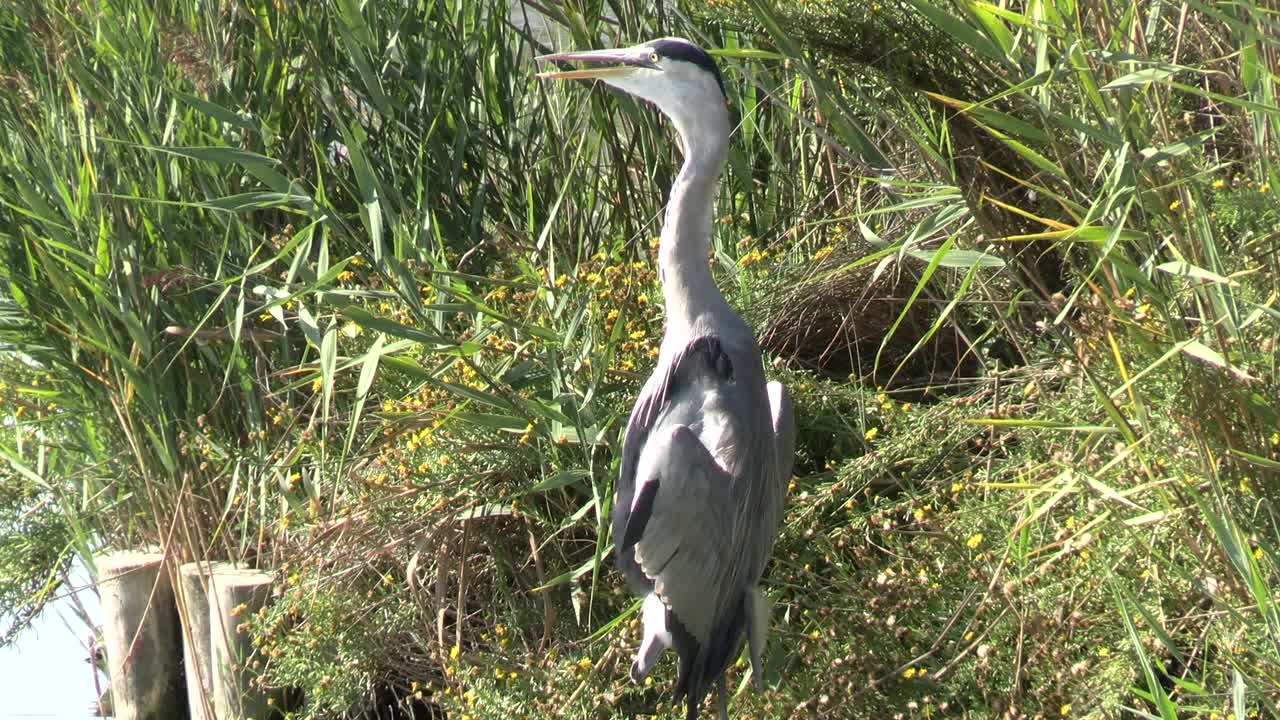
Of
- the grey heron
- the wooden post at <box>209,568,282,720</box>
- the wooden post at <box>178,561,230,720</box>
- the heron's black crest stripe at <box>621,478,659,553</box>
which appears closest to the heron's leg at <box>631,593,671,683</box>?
the grey heron

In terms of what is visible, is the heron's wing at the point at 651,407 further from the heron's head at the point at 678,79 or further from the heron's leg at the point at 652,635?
the heron's head at the point at 678,79

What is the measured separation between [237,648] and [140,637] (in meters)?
0.47

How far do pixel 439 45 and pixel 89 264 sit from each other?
0.92m

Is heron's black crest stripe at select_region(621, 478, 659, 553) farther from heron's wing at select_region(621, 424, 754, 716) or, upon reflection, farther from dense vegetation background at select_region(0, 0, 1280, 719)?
dense vegetation background at select_region(0, 0, 1280, 719)

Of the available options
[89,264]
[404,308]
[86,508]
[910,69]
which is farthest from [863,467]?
[86,508]

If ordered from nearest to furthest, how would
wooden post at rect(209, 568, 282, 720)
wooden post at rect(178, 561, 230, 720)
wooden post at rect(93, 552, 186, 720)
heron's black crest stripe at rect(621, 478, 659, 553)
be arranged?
heron's black crest stripe at rect(621, 478, 659, 553)
wooden post at rect(209, 568, 282, 720)
wooden post at rect(178, 561, 230, 720)
wooden post at rect(93, 552, 186, 720)

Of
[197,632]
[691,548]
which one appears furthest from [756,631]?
[197,632]

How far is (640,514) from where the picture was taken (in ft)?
6.43

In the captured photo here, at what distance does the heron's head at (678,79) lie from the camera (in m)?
2.09

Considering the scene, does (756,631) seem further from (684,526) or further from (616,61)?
(616,61)

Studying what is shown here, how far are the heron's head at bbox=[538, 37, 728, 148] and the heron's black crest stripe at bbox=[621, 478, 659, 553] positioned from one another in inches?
22.2

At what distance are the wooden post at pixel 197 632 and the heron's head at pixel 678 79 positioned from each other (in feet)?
4.98

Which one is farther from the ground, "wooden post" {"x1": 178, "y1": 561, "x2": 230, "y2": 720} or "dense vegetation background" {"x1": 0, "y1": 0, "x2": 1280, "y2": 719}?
"dense vegetation background" {"x1": 0, "y1": 0, "x2": 1280, "y2": 719}

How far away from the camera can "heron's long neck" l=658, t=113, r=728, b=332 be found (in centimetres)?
208
